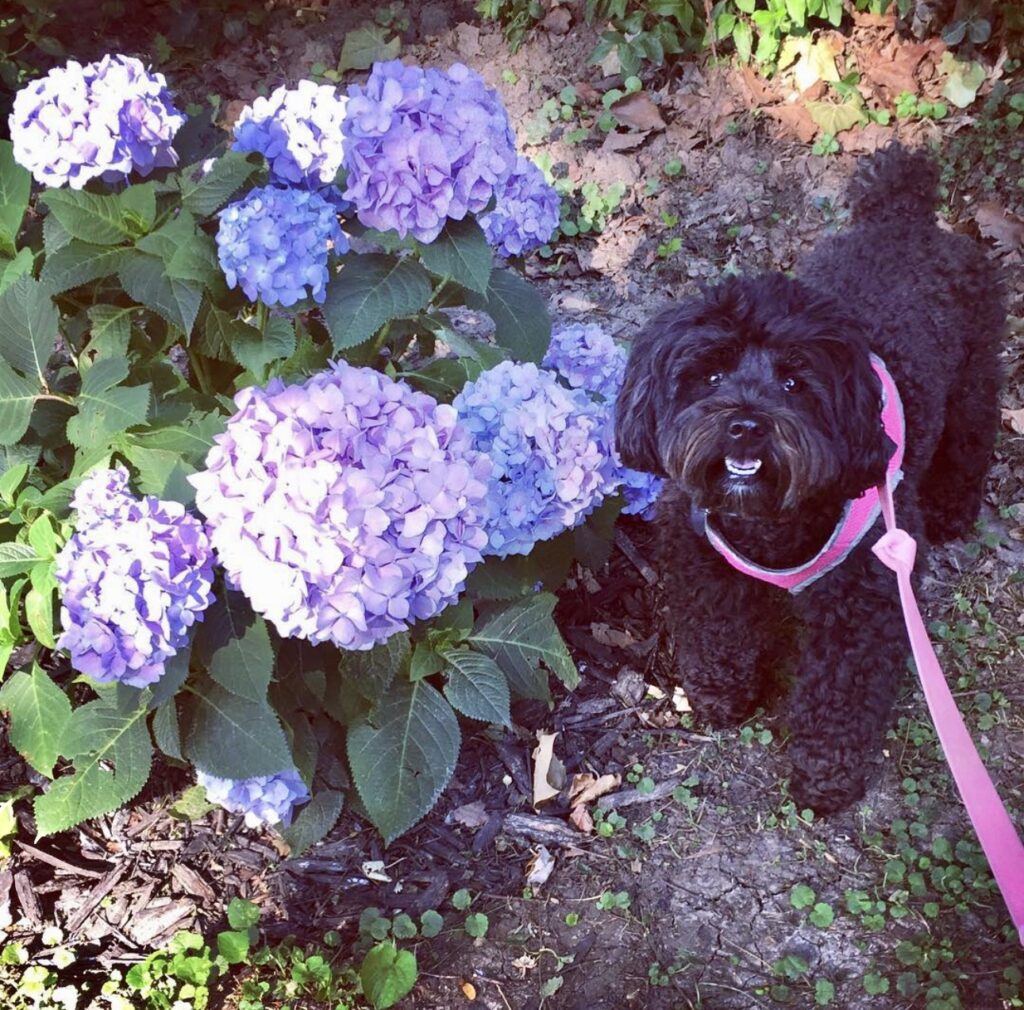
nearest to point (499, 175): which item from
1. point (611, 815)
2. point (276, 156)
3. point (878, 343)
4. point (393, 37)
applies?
point (276, 156)

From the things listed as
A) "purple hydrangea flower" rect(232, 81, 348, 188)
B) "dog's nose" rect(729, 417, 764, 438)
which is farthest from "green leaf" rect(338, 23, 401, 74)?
"dog's nose" rect(729, 417, 764, 438)

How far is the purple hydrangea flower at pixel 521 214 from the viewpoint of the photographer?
8.79 feet

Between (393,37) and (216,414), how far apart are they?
150 inches

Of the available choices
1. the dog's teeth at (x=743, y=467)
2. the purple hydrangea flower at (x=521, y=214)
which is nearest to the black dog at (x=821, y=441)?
the dog's teeth at (x=743, y=467)

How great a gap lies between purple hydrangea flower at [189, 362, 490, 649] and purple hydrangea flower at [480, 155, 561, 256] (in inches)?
39.2

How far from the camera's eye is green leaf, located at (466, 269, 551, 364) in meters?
2.59

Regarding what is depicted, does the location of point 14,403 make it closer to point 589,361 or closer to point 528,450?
point 528,450

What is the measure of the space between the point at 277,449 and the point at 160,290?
0.69 meters

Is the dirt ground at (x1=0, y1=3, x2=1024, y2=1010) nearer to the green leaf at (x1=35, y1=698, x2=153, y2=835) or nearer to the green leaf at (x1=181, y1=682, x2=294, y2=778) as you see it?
the green leaf at (x1=35, y1=698, x2=153, y2=835)

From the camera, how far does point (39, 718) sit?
226 cm

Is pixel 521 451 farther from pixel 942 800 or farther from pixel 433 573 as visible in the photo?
pixel 942 800

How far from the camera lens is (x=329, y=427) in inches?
69.2

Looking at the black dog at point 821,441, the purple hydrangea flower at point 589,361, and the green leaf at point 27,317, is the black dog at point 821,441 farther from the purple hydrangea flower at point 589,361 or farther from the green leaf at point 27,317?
the green leaf at point 27,317

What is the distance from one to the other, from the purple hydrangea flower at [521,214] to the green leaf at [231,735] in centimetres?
134
